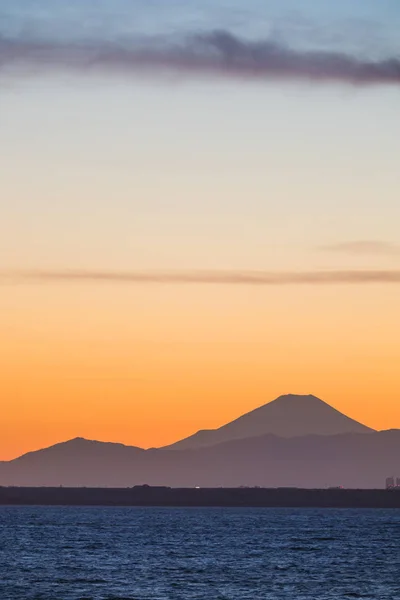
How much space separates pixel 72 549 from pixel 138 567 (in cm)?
2343

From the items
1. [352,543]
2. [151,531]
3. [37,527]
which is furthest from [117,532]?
[352,543]

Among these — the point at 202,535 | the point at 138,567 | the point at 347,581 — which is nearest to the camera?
the point at 347,581

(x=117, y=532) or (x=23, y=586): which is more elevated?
(x=117, y=532)

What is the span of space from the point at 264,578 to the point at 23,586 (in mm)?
17606

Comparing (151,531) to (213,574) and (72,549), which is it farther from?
(213,574)

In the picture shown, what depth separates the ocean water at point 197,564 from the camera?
88000mm

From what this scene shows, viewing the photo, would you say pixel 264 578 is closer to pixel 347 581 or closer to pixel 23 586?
pixel 347 581

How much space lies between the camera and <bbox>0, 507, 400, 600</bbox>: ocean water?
8800 centimetres

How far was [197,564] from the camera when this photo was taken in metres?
111

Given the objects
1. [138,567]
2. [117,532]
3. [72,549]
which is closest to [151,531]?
[117,532]

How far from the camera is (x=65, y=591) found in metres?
86.6

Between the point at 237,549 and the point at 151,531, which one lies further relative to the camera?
the point at 151,531

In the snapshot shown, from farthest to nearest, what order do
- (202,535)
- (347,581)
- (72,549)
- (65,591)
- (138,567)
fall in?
(202,535), (72,549), (138,567), (347,581), (65,591)

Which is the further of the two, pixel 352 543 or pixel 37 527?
pixel 37 527
